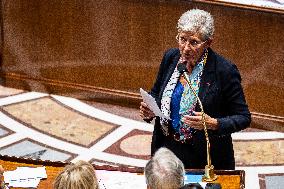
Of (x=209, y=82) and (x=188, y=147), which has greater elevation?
(x=209, y=82)

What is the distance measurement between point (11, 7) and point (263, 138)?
3197 mm

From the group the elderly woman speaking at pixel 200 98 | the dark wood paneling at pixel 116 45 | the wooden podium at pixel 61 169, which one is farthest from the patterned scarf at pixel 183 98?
→ the dark wood paneling at pixel 116 45

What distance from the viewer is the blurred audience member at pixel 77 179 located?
104 inches

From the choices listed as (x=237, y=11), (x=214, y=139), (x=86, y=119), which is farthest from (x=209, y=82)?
(x=86, y=119)

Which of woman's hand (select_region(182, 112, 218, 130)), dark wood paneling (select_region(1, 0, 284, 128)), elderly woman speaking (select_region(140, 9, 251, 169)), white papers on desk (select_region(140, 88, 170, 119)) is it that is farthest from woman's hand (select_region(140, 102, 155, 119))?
dark wood paneling (select_region(1, 0, 284, 128))

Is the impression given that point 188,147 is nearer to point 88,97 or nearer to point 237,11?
point 237,11

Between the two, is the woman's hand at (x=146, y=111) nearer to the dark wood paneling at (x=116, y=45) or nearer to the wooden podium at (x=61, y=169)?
the wooden podium at (x=61, y=169)

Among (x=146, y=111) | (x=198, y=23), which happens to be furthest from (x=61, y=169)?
(x=198, y=23)

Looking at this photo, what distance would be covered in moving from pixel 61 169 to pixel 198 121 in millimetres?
892

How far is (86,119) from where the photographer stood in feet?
21.2

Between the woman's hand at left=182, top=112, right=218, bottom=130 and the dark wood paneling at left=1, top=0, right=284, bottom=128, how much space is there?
273cm

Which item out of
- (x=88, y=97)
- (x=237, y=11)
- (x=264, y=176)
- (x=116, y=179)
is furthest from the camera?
(x=88, y=97)

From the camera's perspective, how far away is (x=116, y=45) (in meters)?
6.56

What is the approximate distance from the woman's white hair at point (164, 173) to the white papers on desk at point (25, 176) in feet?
3.10
